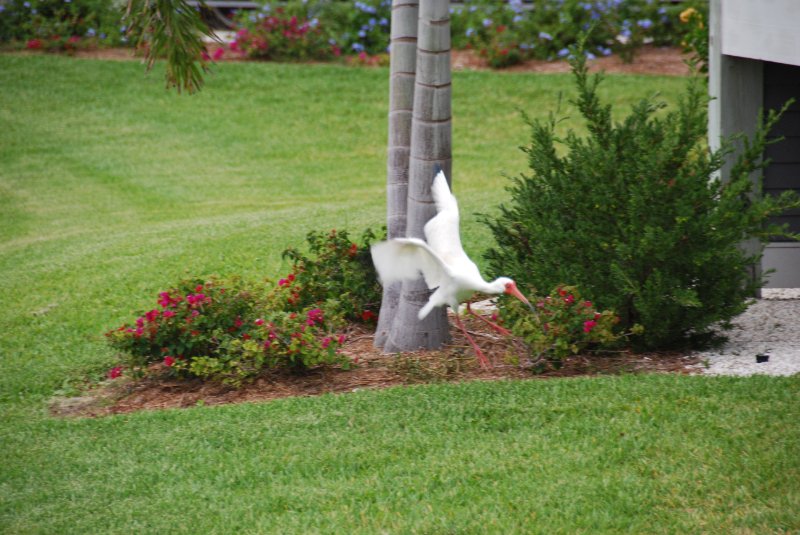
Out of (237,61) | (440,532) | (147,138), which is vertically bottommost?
(440,532)

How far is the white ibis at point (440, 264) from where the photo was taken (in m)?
6.18

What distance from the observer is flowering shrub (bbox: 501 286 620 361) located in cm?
656

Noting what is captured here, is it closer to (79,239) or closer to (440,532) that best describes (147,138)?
(79,239)

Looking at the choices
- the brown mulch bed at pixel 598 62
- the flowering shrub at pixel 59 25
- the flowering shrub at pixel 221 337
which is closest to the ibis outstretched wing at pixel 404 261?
the flowering shrub at pixel 221 337

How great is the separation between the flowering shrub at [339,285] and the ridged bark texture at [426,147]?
87 cm

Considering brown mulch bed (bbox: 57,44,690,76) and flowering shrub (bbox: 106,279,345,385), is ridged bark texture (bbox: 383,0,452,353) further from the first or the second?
brown mulch bed (bbox: 57,44,690,76)

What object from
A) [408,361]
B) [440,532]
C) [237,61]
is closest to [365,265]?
[408,361]

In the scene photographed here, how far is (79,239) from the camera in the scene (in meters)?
12.6

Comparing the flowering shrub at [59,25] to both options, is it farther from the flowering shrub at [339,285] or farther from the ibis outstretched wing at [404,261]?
Answer: the ibis outstretched wing at [404,261]

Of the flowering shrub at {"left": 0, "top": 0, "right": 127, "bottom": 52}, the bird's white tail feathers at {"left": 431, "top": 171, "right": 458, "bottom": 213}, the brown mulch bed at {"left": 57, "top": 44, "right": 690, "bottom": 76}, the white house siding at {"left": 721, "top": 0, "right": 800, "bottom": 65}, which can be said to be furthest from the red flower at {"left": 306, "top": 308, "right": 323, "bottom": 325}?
the flowering shrub at {"left": 0, "top": 0, "right": 127, "bottom": 52}

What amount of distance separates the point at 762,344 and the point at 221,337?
3945mm

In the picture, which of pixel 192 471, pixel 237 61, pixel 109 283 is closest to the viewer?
pixel 192 471

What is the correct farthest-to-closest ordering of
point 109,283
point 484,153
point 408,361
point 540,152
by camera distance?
1. point 484,153
2. point 109,283
3. point 540,152
4. point 408,361

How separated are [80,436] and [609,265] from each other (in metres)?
3.73
